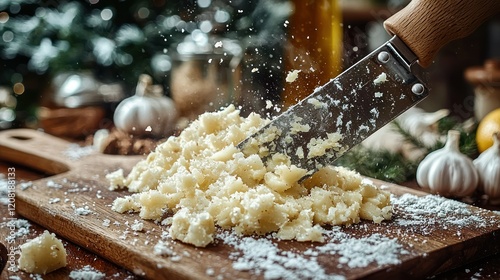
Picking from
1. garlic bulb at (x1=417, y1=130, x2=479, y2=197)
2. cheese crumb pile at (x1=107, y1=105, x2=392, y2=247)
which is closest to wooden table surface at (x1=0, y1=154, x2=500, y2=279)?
cheese crumb pile at (x1=107, y1=105, x2=392, y2=247)

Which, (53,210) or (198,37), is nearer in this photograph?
(53,210)

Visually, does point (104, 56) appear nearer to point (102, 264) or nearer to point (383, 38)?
point (102, 264)

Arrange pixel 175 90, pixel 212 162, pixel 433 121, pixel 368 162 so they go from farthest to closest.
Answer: pixel 175 90 → pixel 433 121 → pixel 368 162 → pixel 212 162

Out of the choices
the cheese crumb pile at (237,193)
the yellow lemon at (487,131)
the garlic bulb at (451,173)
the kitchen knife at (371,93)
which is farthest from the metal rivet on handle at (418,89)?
the yellow lemon at (487,131)

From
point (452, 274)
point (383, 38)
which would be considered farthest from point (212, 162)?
point (383, 38)

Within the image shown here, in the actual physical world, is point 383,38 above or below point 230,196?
above

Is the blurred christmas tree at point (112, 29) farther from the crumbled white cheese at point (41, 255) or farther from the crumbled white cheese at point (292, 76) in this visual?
the crumbled white cheese at point (41, 255)

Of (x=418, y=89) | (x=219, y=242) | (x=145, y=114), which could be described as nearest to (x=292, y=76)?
(x=418, y=89)

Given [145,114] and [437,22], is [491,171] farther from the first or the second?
[145,114]
